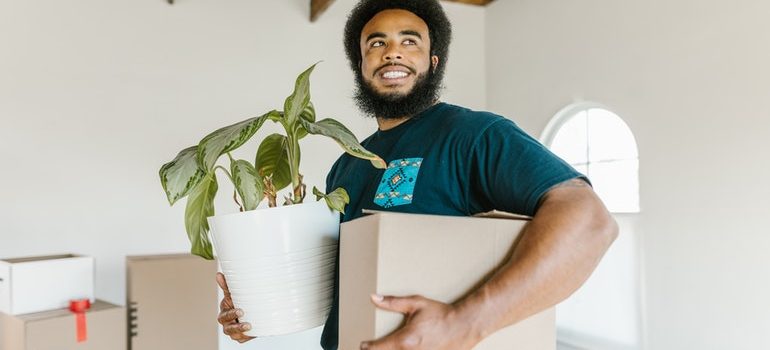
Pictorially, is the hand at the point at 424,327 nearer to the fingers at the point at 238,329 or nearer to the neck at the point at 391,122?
the fingers at the point at 238,329

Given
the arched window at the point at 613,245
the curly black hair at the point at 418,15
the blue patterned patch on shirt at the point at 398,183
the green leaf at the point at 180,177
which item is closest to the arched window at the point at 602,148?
the arched window at the point at 613,245

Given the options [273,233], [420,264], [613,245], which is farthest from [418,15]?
[613,245]

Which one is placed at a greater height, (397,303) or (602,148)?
(602,148)

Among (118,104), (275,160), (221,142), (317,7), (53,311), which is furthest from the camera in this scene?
(317,7)

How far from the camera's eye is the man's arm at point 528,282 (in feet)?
2.35

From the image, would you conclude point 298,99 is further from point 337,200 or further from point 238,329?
point 238,329

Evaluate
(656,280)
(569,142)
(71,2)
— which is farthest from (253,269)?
(569,142)

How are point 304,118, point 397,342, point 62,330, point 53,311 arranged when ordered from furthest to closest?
1. point 53,311
2. point 62,330
3. point 304,118
4. point 397,342

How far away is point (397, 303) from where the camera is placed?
712 mm

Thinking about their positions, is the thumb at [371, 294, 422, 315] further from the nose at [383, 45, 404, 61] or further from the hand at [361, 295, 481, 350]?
A: the nose at [383, 45, 404, 61]

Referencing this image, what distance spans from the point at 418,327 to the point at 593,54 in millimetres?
3331

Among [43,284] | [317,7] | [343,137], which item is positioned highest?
[317,7]

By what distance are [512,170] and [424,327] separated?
33 cm

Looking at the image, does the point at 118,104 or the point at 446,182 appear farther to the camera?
the point at 118,104
